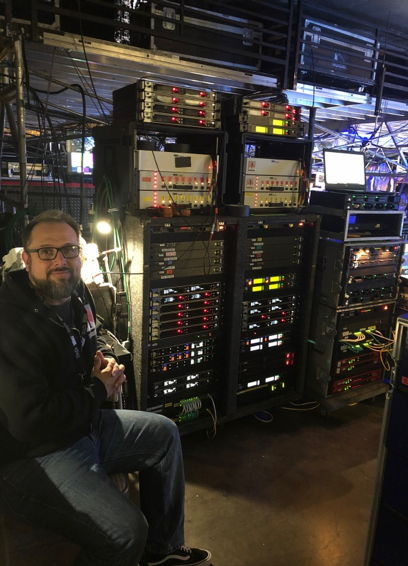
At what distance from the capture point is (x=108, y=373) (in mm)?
1721

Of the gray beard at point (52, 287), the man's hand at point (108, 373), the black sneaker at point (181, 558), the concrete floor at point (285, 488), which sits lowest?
the concrete floor at point (285, 488)

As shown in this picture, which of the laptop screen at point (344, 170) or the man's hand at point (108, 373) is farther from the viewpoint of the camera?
the laptop screen at point (344, 170)

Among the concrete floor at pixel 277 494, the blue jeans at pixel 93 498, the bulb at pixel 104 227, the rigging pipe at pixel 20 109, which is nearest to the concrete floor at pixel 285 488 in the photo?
the concrete floor at pixel 277 494

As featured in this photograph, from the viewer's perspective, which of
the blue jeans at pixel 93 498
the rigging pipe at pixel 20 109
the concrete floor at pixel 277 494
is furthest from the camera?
the rigging pipe at pixel 20 109

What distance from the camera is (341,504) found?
2.29 m

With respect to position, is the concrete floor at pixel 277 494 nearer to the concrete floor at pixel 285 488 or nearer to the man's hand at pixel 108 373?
the concrete floor at pixel 285 488

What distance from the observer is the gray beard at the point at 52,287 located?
1.67 metres

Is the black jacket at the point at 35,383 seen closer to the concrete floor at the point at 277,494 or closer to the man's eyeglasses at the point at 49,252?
the man's eyeglasses at the point at 49,252

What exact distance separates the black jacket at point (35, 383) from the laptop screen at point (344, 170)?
215 centimetres

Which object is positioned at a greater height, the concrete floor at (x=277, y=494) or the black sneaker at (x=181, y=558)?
the black sneaker at (x=181, y=558)

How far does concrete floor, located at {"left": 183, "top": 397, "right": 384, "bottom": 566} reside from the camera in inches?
78.9

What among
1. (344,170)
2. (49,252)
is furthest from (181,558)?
(344,170)

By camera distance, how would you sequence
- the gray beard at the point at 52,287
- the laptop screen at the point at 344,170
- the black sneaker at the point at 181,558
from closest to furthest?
the gray beard at the point at 52,287
the black sneaker at the point at 181,558
the laptop screen at the point at 344,170

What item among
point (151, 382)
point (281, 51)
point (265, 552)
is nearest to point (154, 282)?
point (151, 382)
